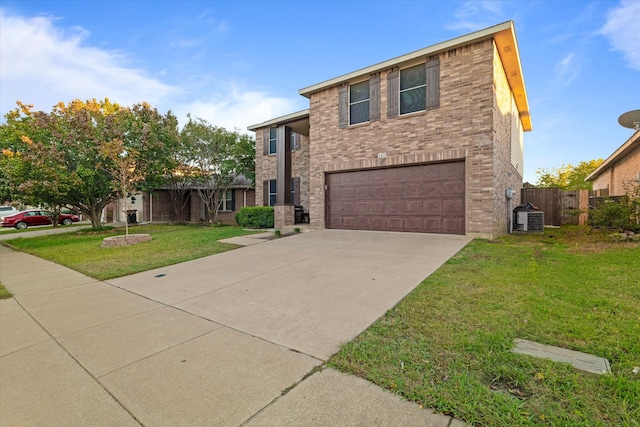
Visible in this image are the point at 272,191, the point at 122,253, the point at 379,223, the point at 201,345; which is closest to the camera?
the point at 201,345

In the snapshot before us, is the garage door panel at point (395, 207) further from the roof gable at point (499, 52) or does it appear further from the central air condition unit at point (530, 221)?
the central air condition unit at point (530, 221)

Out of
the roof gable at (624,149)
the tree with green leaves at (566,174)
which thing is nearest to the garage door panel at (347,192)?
the roof gable at (624,149)

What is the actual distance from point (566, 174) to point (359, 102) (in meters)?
33.2

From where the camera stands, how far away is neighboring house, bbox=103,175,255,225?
21.1 meters

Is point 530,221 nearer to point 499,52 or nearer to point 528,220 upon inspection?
point 528,220

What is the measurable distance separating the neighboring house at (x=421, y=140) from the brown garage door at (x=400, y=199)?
0.03 metres

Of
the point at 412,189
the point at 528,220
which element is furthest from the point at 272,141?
the point at 528,220

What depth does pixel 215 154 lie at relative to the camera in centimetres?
1828

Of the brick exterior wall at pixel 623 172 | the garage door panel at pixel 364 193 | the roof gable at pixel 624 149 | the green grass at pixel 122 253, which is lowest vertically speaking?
the green grass at pixel 122 253

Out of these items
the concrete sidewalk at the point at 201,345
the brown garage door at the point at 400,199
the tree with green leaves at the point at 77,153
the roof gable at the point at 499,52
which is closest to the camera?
the concrete sidewalk at the point at 201,345

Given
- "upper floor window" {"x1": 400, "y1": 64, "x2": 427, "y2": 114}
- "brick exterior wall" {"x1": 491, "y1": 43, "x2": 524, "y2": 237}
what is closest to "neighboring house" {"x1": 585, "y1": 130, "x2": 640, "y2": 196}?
"brick exterior wall" {"x1": 491, "y1": 43, "x2": 524, "y2": 237}

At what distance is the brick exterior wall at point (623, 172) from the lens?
11523mm

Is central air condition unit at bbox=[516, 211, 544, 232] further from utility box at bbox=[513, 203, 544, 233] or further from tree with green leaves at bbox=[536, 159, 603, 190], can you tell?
tree with green leaves at bbox=[536, 159, 603, 190]

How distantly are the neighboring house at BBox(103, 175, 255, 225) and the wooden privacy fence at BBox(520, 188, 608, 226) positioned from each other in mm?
16860
